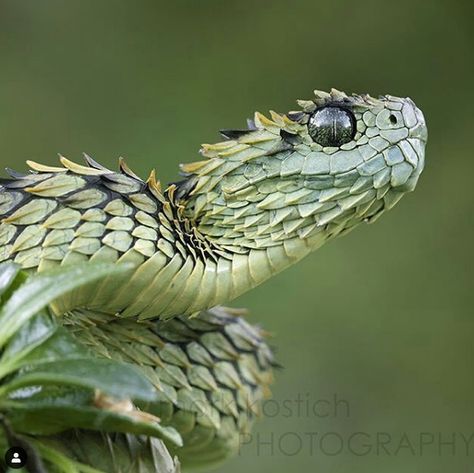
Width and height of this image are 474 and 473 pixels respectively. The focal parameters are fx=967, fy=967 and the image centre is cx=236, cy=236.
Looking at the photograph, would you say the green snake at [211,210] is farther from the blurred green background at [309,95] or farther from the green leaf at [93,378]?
the blurred green background at [309,95]

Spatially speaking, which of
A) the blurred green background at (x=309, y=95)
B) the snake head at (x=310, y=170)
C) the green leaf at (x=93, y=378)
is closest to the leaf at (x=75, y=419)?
the green leaf at (x=93, y=378)

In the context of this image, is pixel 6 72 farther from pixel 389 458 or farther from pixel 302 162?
pixel 302 162

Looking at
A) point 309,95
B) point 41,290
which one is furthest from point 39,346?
point 309,95

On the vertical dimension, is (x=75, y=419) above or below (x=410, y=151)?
below

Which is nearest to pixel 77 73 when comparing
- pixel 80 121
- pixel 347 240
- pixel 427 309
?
pixel 80 121

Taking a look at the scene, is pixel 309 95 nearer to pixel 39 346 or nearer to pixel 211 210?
pixel 211 210

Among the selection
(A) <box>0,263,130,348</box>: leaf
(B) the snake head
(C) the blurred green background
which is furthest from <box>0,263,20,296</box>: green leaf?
(C) the blurred green background
